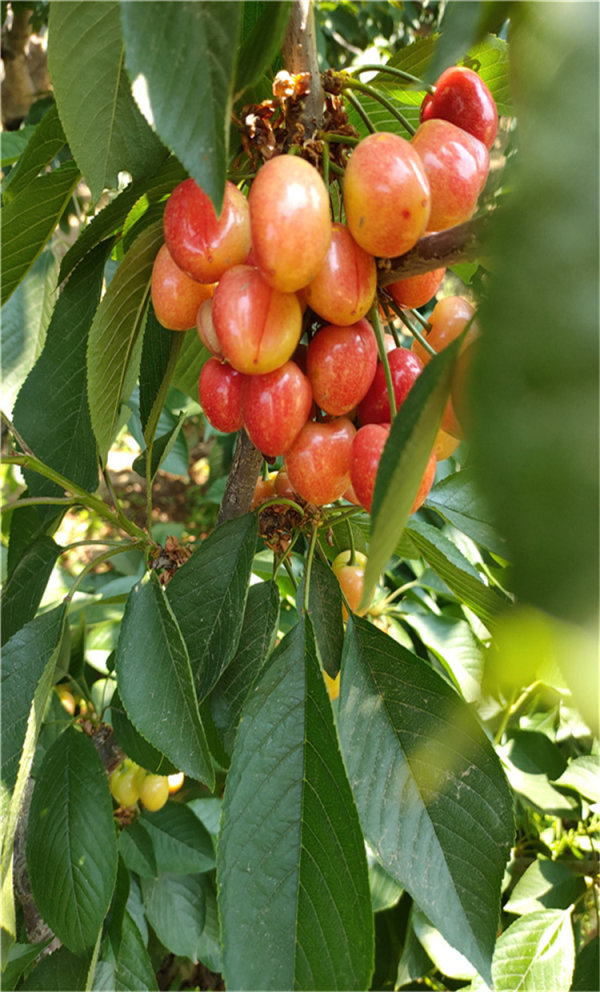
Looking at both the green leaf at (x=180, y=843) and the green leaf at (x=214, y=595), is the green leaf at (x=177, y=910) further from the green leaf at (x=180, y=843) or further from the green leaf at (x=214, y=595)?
the green leaf at (x=214, y=595)

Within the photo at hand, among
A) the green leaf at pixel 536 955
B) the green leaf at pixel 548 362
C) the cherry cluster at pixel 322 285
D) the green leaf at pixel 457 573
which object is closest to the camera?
the green leaf at pixel 548 362

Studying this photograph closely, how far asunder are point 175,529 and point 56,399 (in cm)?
119

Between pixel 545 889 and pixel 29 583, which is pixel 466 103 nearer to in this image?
pixel 29 583

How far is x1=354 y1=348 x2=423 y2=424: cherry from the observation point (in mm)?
482

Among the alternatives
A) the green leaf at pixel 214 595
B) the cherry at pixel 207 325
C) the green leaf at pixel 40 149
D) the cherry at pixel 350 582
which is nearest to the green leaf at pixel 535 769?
the cherry at pixel 350 582

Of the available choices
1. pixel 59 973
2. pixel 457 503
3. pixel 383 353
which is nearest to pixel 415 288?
pixel 383 353

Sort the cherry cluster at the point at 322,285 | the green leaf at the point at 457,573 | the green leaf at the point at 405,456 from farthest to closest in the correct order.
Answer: the green leaf at the point at 457,573, the cherry cluster at the point at 322,285, the green leaf at the point at 405,456

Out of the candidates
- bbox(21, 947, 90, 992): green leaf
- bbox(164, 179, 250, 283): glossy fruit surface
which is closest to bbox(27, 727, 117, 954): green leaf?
bbox(21, 947, 90, 992): green leaf

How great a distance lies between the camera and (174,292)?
492mm

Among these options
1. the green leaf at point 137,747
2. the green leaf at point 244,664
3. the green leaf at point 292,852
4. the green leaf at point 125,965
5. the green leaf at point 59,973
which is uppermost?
the green leaf at point 292,852

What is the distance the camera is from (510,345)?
0.20m

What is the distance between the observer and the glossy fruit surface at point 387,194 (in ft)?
1.32

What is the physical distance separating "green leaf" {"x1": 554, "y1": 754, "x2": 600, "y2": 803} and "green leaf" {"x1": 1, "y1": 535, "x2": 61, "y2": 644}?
78 centimetres

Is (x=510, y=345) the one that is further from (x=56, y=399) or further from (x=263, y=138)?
(x=56, y=399)
